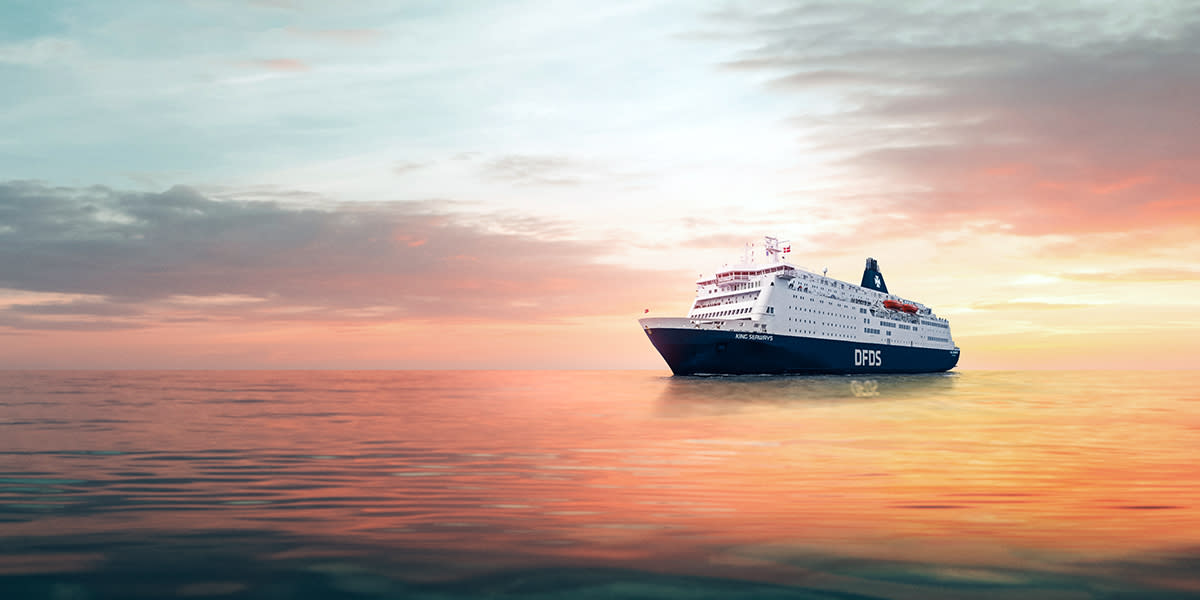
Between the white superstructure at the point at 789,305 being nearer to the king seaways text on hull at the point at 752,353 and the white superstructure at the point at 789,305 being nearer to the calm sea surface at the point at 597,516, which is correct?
the king seaways text on hull at the point at 752,353

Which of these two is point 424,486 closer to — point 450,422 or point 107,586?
point 107,586

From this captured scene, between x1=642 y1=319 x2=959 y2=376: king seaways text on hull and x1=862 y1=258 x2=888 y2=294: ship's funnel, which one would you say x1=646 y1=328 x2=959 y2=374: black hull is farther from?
x1=862 y1=258 x2=888 y2=294: ship's funnel

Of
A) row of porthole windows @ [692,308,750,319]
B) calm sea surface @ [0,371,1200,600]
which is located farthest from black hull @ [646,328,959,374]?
calm sea surface @ [0,371,1200,600]

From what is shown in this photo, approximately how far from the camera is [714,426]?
90.2 ft

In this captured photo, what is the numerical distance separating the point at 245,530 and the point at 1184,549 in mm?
12974

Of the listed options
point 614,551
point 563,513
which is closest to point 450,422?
point 563,513

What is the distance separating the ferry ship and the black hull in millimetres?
115

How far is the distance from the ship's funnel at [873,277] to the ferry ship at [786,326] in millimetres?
169

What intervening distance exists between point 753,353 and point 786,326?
765 centimetres

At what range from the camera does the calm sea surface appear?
24.4ft

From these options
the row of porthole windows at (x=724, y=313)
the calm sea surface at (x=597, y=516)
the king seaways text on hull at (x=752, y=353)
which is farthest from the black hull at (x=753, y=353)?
the calm sea surface at (x=597, y=516)

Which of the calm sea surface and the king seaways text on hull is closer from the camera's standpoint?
the calm sea surface

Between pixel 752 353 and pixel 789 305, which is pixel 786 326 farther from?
pixel 752 353

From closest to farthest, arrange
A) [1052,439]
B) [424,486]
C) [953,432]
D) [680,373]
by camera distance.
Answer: [424,486], [1052,439], [953,432], [680,373]
